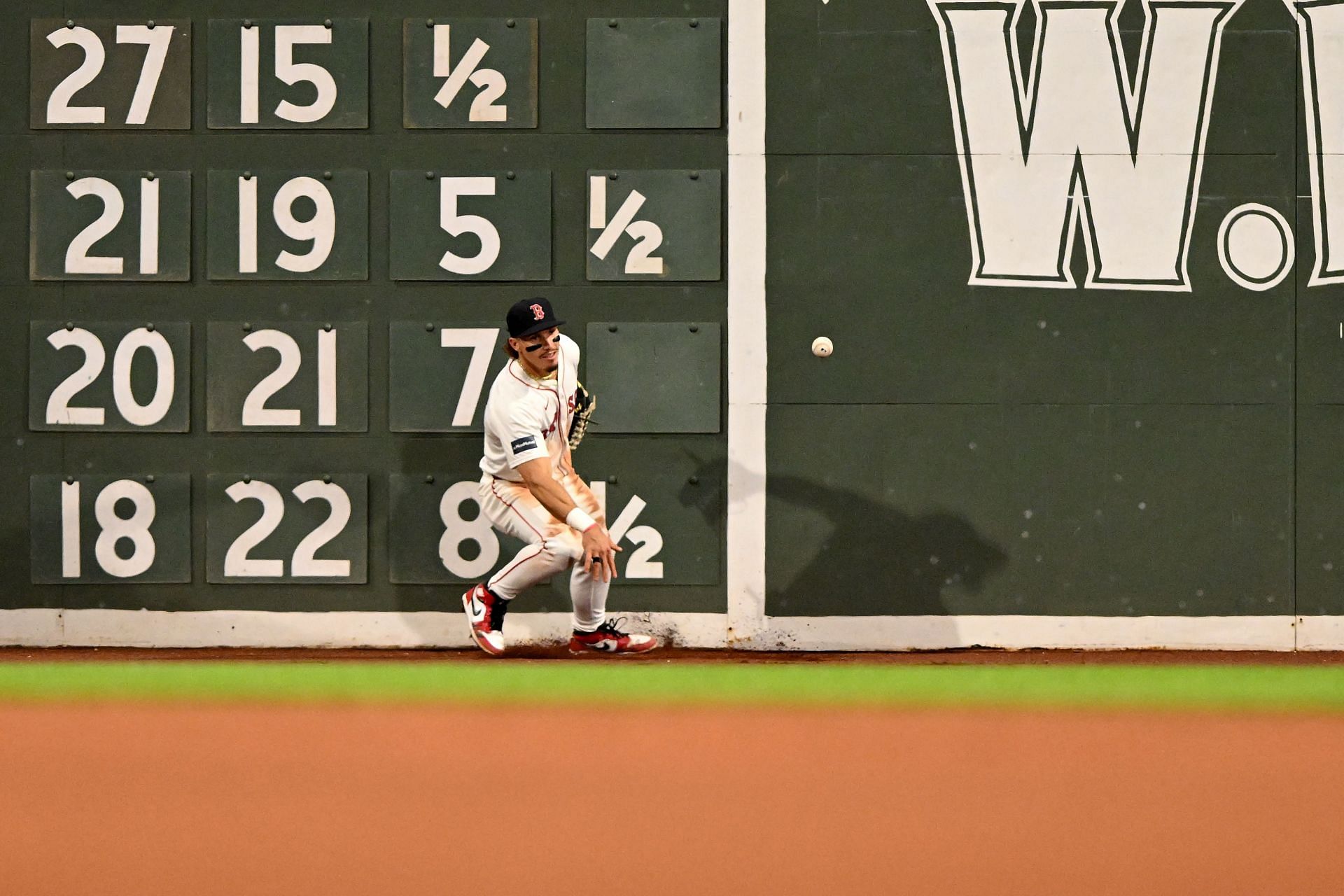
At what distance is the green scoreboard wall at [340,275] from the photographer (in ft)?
21.7

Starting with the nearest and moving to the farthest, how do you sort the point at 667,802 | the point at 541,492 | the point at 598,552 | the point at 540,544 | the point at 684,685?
the point at 667,802, the point at 684,685, the point at 598,552, the point at 541,492, the point at 540,544

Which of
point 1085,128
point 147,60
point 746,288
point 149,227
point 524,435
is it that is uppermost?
point 147,60

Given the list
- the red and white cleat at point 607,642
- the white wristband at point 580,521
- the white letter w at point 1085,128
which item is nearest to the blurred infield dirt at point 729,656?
the red and white cleat at point 607,642

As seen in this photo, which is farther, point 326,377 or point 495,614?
point 326,377

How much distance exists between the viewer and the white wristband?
5.98 metres

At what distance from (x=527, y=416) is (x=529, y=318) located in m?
0.41

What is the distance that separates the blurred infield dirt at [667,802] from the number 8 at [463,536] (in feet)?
5.40

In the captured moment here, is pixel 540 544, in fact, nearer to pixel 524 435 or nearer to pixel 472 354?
pixel 524 435

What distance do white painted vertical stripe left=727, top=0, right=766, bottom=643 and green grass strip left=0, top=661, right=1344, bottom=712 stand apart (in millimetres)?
907

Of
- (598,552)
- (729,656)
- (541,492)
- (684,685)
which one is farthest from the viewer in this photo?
(729,656)

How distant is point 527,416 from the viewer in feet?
20.0

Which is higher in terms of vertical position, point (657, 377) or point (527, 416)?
point (657, 377)

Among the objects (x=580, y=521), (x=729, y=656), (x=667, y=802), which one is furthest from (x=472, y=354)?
(x=667, y=802)

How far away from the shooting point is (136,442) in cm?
666
